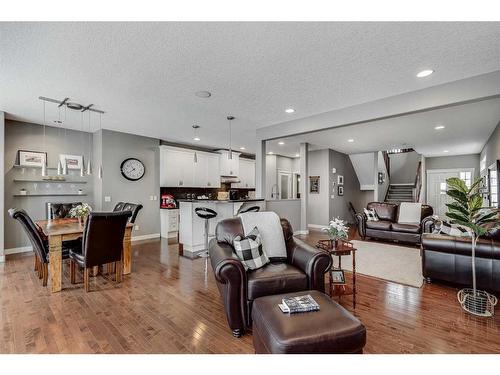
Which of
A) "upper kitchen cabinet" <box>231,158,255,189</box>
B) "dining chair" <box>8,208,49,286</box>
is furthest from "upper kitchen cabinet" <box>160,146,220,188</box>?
"dining chair" <box>8,208,49,286</box>

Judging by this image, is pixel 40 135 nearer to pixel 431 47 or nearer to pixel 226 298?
pixel 226 298

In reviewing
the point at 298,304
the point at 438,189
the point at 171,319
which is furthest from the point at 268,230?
the point at 438,189

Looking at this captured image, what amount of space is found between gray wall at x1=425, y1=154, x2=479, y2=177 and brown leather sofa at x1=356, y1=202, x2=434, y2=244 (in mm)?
4582

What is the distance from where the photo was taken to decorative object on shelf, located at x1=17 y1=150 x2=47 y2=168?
4.73 m

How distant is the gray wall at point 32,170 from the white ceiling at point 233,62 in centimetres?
102

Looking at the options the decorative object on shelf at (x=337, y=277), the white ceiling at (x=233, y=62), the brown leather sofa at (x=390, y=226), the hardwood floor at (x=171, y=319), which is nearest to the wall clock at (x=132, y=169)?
the white ceiling at (x=233, y=62)

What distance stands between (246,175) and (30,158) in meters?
5.87

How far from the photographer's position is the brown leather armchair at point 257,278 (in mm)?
2009

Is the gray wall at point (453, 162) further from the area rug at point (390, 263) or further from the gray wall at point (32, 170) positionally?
the gray wall at point (32, 170)

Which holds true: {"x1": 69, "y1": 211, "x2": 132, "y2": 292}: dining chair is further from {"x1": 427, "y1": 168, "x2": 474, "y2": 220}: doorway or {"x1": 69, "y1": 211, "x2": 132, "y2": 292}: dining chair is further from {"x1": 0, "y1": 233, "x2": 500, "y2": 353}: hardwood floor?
{"x1": 427, "y1": 168, "x2": 474, "y2": 220}: doorway

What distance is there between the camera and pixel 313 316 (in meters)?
1.50

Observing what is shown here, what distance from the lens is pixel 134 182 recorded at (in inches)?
233

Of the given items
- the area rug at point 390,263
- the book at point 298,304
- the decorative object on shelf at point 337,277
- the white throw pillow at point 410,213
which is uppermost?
the white throw pillow at point 410,213
